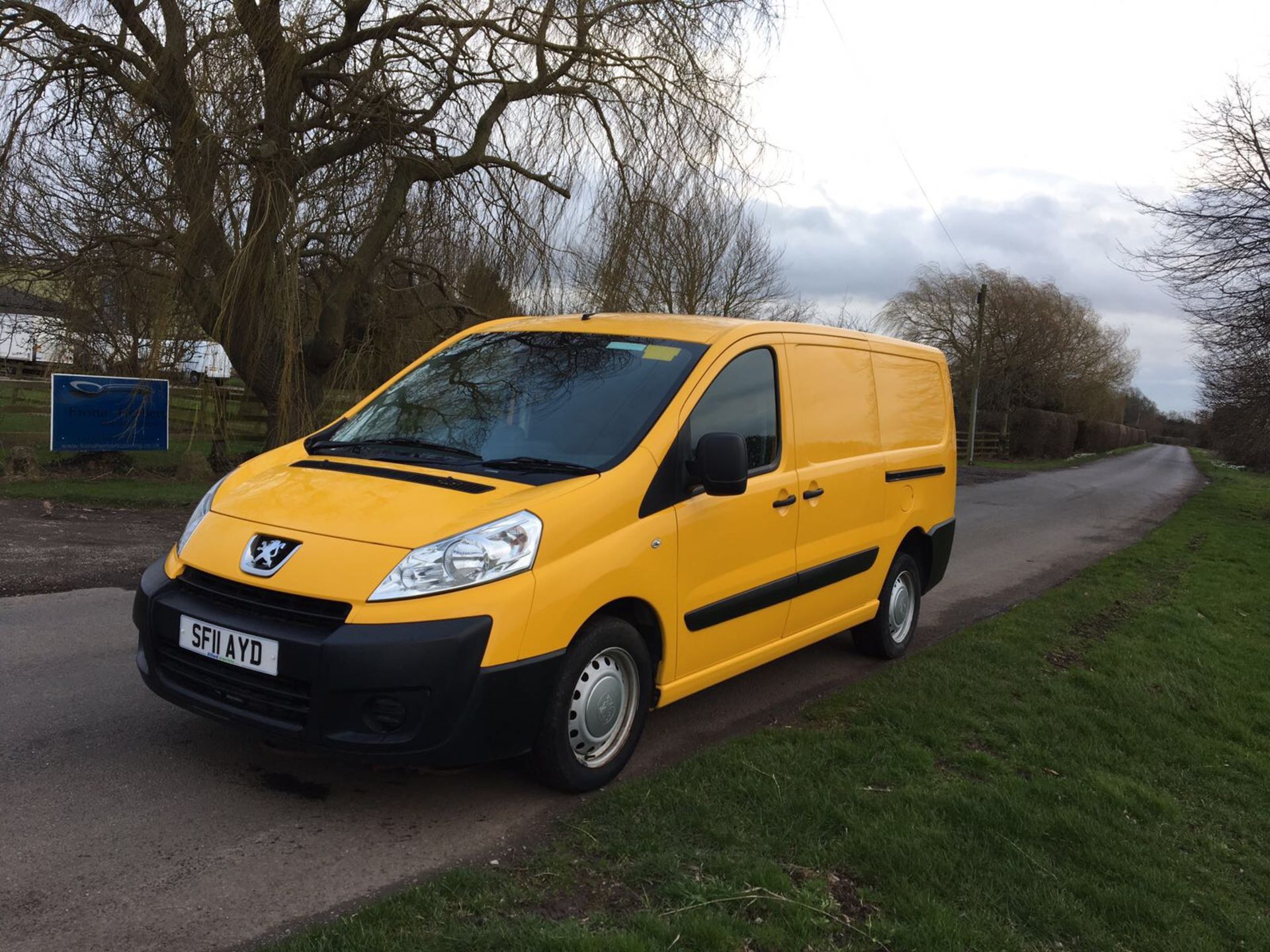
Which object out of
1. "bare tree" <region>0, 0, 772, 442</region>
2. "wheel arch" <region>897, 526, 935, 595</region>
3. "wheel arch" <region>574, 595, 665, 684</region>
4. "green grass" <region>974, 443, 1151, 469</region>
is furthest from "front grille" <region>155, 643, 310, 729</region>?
"green grass" <region>974, 443, 1151, 469</region>

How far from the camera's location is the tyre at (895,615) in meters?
6.18

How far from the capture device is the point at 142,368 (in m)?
A: 14.1

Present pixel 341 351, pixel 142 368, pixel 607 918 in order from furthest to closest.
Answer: pixel 142 368, pixel 341 351, pixel 607 918

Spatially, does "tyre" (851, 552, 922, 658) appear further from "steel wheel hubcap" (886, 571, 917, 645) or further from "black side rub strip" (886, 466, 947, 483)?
"black side rub strip" (886, 466, 947, 483)

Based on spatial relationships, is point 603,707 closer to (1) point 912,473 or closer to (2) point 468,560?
(2) point 468,560

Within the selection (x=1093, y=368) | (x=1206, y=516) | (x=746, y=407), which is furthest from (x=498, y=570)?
(x=1093, y=368)

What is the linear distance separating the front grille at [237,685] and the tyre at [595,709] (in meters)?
0.89

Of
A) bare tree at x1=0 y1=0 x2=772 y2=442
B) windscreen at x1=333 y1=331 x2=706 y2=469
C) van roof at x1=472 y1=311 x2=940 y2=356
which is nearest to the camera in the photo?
windscreen at x1=333 y1=331 x2=706 y2=469

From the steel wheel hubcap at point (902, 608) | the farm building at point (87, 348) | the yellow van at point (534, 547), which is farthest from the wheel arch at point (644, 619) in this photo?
the farm building at point (87, 348)

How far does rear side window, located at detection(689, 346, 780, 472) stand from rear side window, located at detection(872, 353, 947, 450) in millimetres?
1362

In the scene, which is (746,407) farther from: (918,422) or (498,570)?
(918,422)

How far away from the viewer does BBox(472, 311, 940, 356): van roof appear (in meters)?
4.72

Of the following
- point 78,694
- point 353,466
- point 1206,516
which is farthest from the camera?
point 1206,516

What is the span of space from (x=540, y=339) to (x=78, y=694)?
9.16 ft
